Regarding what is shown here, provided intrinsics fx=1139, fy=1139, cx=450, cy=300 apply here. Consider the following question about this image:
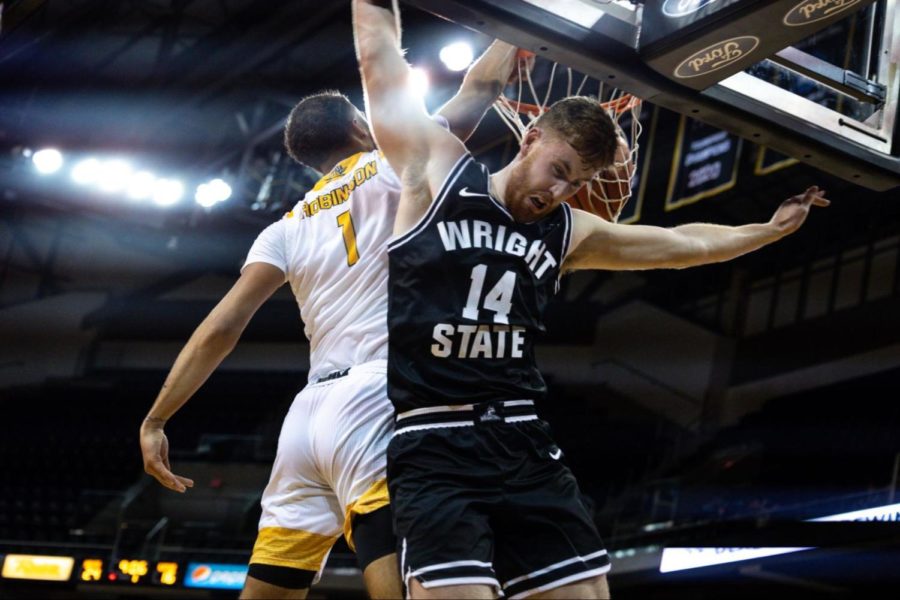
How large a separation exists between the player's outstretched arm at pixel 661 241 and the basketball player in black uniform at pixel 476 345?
3.8 inches

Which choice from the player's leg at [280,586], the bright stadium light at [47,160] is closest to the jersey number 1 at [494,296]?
the player's leg at [280,586]

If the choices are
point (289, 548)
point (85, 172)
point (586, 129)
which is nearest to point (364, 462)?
point (289, 548)

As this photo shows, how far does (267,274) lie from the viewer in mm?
3379

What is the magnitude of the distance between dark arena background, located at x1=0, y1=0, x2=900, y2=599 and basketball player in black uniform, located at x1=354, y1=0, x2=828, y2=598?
7.01 meters

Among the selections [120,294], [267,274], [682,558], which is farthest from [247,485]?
[267,274]

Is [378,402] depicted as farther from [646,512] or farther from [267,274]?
[646,512]

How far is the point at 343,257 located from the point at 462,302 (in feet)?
2.01

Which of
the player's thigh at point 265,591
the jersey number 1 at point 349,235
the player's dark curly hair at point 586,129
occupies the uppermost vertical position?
the player's dark curly hair at point 586,129

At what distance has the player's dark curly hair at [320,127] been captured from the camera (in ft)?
11.8

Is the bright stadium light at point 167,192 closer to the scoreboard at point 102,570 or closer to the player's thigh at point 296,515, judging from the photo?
the scoreboard at point 102,570

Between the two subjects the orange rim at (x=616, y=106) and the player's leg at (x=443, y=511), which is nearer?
the player's leg at (x=443, y=511)

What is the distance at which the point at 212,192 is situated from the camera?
14242 millimetres

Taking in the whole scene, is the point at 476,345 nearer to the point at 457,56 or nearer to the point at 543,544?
the point at 543,544

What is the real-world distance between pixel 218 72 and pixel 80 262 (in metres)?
5.05
